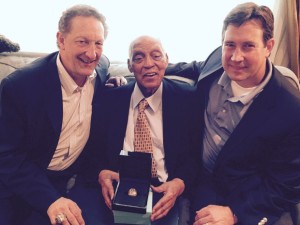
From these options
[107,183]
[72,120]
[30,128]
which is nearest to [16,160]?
[30,128]

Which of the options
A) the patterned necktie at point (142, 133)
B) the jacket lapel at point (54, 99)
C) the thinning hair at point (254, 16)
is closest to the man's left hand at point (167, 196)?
the patterned necktie at point (142, 133)

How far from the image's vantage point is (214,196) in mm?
1493

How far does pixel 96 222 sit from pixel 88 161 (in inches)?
12.9

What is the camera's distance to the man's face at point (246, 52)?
1283mm

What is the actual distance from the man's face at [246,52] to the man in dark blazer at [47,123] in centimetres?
56

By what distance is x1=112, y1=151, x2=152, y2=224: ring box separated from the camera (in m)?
1.24

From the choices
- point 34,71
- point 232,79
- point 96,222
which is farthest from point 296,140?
point 34,71

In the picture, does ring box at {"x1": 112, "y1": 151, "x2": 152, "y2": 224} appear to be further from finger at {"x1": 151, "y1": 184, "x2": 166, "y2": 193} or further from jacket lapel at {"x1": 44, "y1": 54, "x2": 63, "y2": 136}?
jacket lapel at {"x1": 44, "y1": 54, "x2": 63, "y2": 136}

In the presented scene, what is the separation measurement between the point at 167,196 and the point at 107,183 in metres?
0.28

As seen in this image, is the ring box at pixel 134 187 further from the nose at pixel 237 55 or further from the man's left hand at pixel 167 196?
the nose at pixel 237 55

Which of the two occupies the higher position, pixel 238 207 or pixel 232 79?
pixel 232 79

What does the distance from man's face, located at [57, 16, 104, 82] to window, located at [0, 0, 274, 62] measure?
0.74 metres

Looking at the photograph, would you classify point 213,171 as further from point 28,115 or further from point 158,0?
point 158,0

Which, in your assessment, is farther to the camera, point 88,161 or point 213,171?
point 88,161
